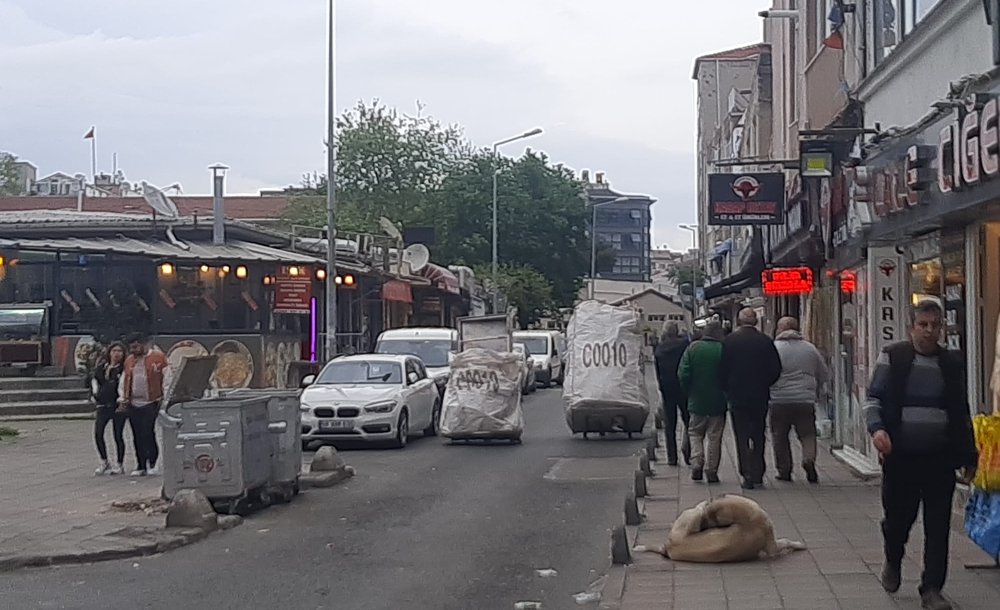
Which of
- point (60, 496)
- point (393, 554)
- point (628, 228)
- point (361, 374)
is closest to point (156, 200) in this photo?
point (361, 374)

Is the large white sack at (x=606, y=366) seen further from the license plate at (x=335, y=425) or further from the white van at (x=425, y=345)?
the white van at (x=425, y=345)

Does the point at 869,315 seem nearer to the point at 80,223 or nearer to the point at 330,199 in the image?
the point at 330,199

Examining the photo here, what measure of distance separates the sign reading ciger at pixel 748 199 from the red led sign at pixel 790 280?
106 centimetres

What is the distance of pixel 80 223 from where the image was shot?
35.3 m

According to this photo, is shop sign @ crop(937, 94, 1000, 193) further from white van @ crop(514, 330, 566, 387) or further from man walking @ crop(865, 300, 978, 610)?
white van @ crop(514, 330, 566, 387)

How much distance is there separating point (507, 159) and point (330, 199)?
127 feet

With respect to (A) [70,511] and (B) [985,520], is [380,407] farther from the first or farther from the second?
(B) [985,520]

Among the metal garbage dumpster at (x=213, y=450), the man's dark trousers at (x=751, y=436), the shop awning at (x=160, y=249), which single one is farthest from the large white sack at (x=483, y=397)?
the shop awning at (x=160, y=249)

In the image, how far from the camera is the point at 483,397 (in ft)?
71.2

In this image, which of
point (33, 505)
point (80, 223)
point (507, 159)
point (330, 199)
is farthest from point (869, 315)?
point (507, 159)

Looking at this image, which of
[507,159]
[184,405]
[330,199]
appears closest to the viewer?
[184,405]

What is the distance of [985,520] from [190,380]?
10.3 meters

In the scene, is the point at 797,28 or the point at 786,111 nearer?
the point at 797,28

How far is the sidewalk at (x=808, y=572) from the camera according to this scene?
29.4 ft
